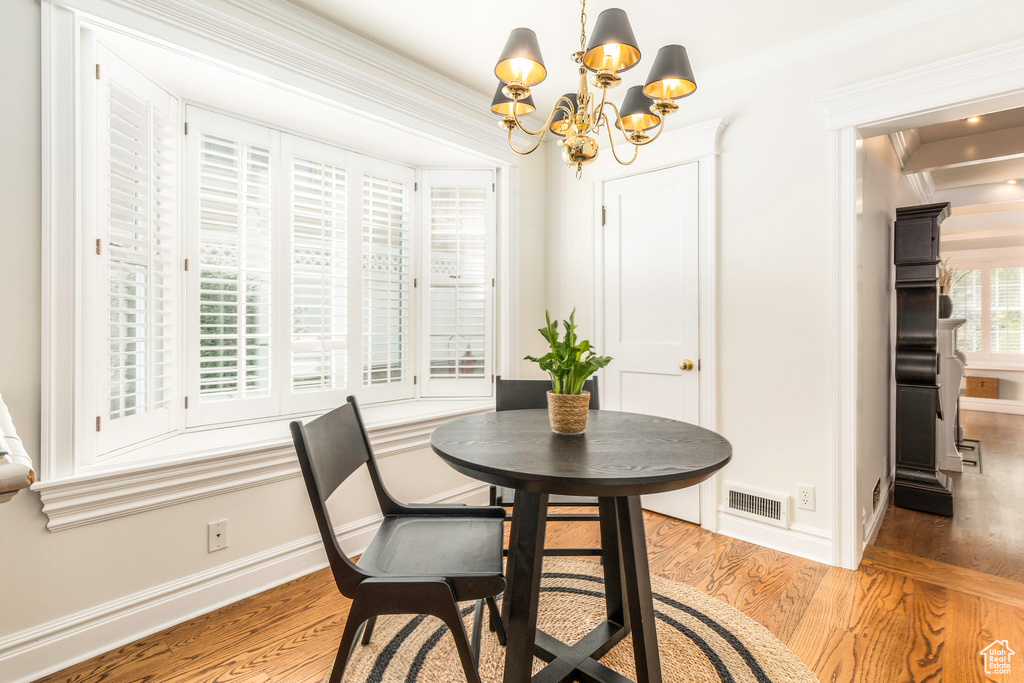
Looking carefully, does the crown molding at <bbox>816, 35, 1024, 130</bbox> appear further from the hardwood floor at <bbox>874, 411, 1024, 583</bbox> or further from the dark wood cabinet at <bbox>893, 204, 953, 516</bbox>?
the hardwood floor at <bbox>874, 411, 1024, 583</bbox>

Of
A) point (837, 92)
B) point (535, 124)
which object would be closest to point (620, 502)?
point (837, 92)

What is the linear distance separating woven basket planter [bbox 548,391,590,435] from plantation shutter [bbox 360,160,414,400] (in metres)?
1.67

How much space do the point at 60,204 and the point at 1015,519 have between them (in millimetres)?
4975

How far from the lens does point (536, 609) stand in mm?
1354

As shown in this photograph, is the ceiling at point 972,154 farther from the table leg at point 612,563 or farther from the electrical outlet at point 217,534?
the electrical outlet at point 217,534

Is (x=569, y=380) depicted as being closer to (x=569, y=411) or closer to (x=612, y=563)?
(x=569, y=411)

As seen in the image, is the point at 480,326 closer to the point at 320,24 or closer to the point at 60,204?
the point at 320,24

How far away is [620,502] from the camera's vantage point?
144 centimetres

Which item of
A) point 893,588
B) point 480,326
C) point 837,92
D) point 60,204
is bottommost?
point 893,588

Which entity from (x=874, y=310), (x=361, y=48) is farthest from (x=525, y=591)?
(x=874, y=310)

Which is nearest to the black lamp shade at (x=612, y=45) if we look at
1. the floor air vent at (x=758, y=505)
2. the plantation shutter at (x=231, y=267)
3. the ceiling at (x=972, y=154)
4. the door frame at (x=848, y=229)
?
the door frame at (x=848, y=229)

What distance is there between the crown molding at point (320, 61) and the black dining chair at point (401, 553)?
60.2 inches

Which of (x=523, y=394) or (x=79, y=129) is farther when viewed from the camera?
A: (x=523, y=394)

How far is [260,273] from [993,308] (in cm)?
924
